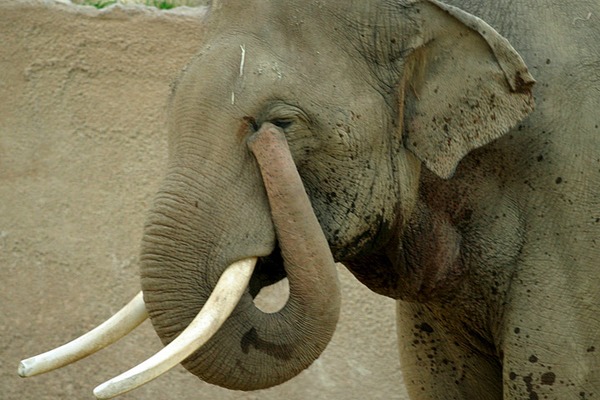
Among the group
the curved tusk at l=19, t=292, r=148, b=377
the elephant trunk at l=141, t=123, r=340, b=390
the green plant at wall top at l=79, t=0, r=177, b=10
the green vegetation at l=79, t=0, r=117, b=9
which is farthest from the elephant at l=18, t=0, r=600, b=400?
the green vegetation at l=79, t=0, r=117, b=9

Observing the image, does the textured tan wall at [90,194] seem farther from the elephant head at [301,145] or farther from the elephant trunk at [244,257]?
the elephant trunk at [244,257]

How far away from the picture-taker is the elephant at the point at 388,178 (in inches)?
134

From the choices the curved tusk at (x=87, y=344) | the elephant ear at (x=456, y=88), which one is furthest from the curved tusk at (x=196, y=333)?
the elephant ear at (x=456, y=88)

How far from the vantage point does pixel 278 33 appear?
3.54 meters

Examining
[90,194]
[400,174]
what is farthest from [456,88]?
[90,194]

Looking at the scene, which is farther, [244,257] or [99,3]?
[99,3]

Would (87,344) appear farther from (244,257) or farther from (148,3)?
(148,3)

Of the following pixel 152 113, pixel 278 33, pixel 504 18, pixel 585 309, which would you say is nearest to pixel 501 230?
pixel 585 309

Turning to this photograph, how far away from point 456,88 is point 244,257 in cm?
67

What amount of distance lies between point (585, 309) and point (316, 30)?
0.93m

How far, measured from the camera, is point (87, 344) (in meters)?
3.46

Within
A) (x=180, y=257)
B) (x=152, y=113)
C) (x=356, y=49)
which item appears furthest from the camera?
(x=152, y=113)

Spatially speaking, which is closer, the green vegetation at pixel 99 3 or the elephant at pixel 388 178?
the elephant at pixel 388 178

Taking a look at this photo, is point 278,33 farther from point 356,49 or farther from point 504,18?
point 504,18
